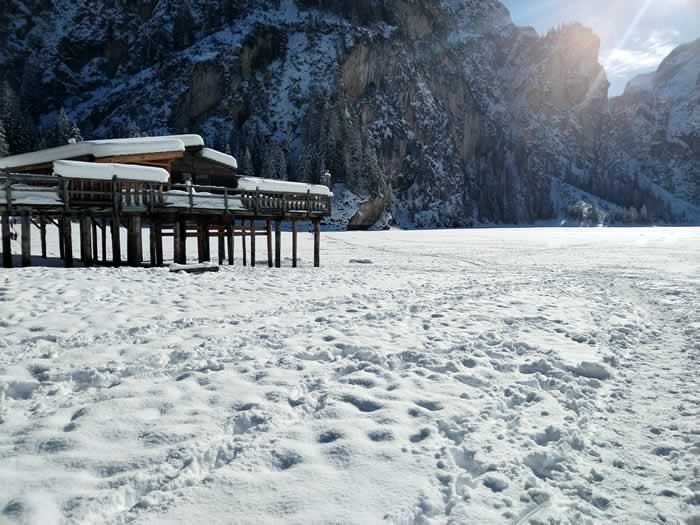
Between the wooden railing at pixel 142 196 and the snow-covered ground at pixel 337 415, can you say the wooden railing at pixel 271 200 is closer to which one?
the wooden railing at pixel 142 196

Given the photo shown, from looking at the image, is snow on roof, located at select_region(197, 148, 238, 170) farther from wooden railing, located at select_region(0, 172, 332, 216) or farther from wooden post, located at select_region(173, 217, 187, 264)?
wooden post, located at select_region(173, 217, 187, 264)

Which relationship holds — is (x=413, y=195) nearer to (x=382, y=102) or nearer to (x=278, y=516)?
(x=382, y=102)

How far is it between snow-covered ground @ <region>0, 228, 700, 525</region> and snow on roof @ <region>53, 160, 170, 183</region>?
6910 millimetres

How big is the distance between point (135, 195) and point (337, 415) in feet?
46.6

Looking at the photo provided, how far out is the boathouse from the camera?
47.6ft

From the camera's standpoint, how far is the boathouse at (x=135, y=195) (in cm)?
1450

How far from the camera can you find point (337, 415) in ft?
15.0

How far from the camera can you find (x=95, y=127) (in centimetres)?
10144

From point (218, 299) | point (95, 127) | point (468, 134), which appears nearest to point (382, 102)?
point (468, 134)

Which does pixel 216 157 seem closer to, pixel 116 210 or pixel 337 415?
pixel 116 210

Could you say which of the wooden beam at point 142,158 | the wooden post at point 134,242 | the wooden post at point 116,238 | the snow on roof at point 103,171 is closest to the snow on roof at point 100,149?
the wooden beam at point 142,158

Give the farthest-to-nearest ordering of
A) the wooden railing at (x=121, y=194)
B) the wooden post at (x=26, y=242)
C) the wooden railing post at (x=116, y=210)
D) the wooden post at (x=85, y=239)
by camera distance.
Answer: the wooden post at (x=85, y=239), the wooden railing post at (x=116, y=210), the wooden railing at (x=121, y=194), the wooden post at (x=26, y=242)

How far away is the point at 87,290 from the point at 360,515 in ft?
31.4

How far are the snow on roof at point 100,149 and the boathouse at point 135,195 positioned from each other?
0.04 m
